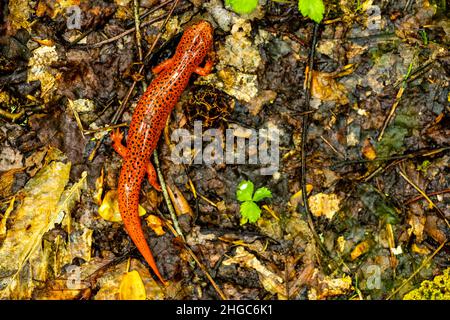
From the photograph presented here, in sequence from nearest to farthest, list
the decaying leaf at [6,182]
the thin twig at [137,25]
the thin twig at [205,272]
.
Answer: the thin twig at [205,272], the decaying leaf at [6,182], the thin twig at [137,25]

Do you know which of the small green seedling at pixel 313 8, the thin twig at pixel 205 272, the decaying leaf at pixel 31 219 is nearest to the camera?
the small green seedling at pixel 313 8

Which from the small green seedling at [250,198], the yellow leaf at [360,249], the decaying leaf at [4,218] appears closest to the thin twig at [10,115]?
the decaying leaf at [4,218]

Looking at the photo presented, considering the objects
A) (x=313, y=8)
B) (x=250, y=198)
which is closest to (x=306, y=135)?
(x=250, y=198)

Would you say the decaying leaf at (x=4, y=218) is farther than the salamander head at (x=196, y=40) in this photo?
No

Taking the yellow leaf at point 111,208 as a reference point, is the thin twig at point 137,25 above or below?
above

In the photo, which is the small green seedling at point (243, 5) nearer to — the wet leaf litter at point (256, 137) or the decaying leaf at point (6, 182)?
the wet leaf litter at point (256, 137)

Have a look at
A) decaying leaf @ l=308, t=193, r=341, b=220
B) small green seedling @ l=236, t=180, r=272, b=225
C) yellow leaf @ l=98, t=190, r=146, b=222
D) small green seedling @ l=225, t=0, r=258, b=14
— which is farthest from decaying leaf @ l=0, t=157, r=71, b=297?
decaying leaf @ l=308, t=193, r=341, b=220

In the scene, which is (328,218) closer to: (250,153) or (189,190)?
(250,153)

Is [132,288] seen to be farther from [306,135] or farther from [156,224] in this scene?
[306,135]
